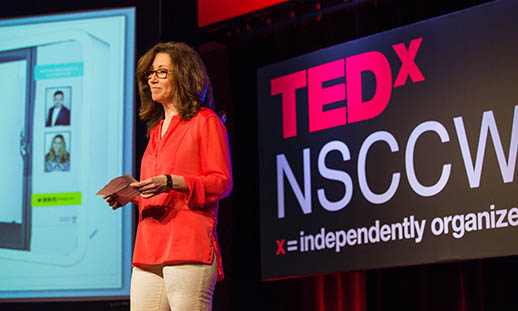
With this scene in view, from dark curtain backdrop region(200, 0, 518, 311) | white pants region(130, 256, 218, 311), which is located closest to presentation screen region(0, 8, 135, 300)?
dark curtain backdrop region(200, 0, 518, 311)

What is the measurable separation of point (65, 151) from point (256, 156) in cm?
140

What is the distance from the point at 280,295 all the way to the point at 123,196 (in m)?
2.46

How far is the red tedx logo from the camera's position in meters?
3.48

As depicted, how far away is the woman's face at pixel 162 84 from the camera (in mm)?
1995

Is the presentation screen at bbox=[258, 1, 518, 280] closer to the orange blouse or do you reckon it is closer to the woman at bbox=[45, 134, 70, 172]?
the woman at bbox=[45, 134, 70, 172]

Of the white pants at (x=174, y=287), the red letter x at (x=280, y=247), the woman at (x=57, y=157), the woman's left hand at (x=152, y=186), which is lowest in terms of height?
the white pants at (x=174, y=287)

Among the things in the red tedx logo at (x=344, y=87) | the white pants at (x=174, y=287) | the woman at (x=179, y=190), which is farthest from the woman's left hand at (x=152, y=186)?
the red tedx logo at (x=344, y=87)

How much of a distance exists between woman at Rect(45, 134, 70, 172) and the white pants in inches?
63.4

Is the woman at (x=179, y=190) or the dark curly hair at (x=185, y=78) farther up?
the dark curly hair at (x=185, y=78)

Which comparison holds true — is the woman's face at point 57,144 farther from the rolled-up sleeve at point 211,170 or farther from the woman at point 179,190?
the rolled-up sleeve at point 211,170

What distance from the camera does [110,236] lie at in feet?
10.7

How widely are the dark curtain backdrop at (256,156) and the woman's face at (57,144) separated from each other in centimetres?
37

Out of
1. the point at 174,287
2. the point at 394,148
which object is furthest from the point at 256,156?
the point at 174,287

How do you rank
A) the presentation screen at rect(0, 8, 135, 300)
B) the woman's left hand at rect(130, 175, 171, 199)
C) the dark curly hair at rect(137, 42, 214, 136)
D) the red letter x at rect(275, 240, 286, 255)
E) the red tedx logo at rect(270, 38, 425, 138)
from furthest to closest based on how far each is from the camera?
the red letter x at rect(275, 240, 286, 255) → the red tedx logo at rect(270, 38, 425, 138) → the presentation screen at rect(0, 8, 135, 300) → the dark curly hair at rect(137, 42, 214, 136) → the woman's left hand at rect(130, 175, 171, 199)
